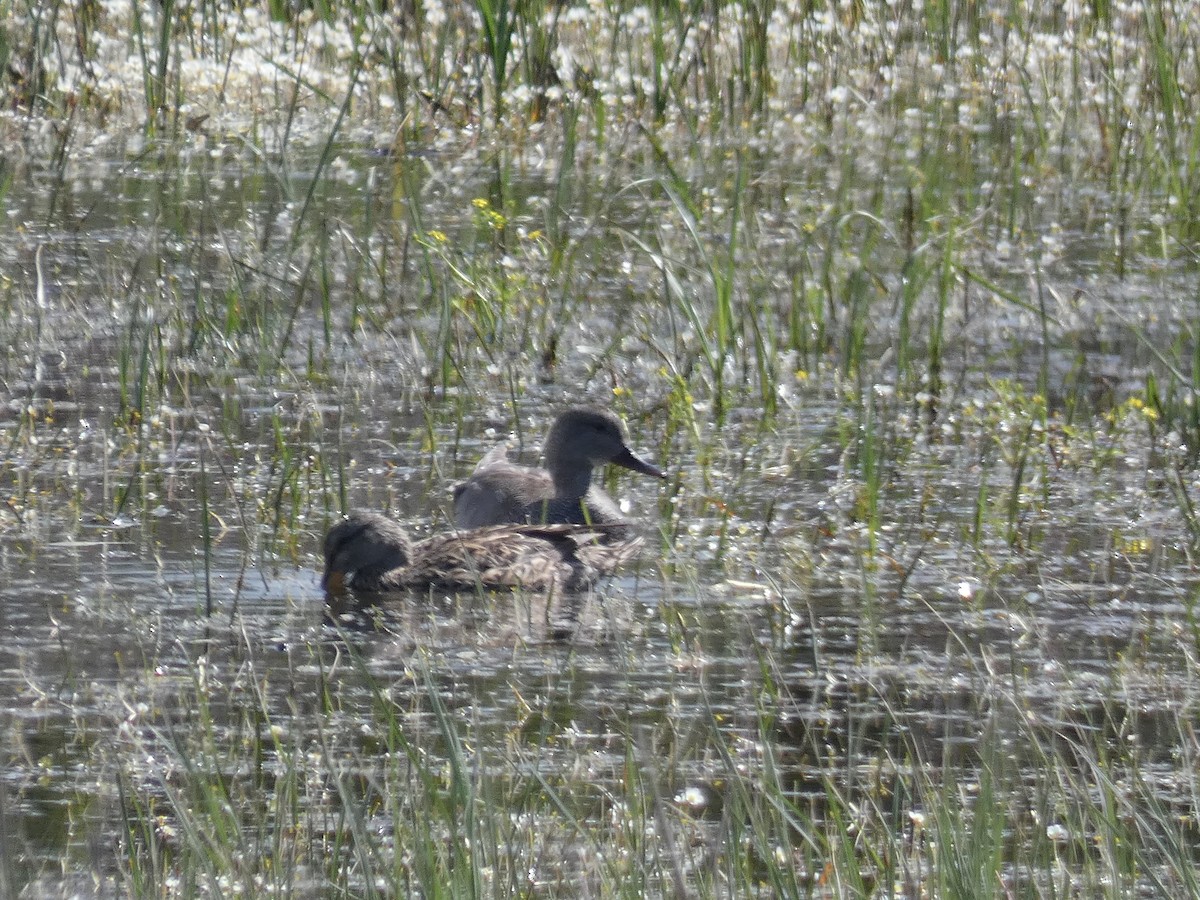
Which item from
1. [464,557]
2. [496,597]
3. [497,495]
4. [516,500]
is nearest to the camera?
[464,557]

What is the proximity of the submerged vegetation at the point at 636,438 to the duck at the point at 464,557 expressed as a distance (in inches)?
→ 4.3

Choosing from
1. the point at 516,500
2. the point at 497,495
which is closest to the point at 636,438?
the point at 516,500

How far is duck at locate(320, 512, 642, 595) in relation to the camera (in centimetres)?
655

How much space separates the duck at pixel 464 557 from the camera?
6.55 metres

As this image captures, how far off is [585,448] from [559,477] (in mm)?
136

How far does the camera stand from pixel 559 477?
7.67 meters

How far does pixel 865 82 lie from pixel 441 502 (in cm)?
667

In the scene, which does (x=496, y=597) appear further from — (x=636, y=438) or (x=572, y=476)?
(x=636, y=438)

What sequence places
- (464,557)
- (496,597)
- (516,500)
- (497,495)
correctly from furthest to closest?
(516,500)
(497,495)
(496,597)
(464,557)

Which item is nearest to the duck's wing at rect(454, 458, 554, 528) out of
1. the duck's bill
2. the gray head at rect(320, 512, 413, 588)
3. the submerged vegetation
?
the submerged vegetation

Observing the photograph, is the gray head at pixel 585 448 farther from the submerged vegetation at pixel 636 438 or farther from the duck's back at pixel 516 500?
the submerged vegetation at pixel 636 438

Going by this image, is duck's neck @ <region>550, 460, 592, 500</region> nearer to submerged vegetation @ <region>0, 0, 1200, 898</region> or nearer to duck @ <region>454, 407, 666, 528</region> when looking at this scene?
duck @ <region>454, 407, 666, 528</region>

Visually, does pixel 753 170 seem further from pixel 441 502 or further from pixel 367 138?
pixel 441 502

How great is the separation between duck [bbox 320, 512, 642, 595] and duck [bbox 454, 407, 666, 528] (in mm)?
207
